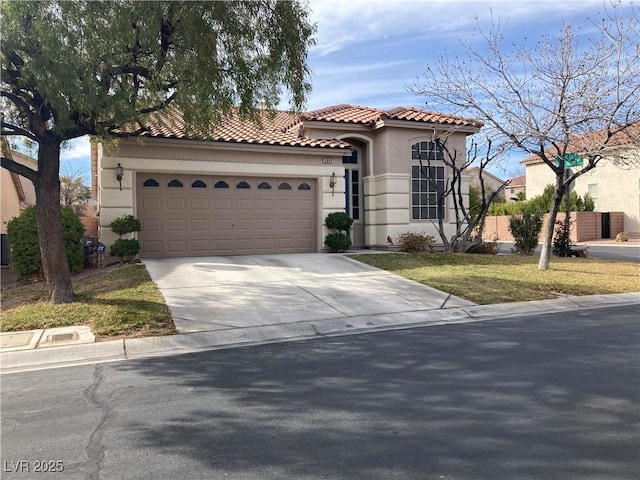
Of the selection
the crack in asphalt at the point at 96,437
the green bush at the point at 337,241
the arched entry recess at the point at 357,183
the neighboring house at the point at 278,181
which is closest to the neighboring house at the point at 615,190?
the neighboring house at the point at 278,181

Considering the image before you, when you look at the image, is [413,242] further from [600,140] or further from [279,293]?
[279,293]

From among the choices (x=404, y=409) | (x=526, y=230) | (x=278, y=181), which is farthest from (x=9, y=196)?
(x=404, y=409)

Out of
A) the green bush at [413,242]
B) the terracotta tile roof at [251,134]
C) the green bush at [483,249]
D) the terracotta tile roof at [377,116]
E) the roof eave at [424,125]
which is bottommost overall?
the green bush at [483,249]

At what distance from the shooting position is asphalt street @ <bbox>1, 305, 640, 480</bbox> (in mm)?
3430

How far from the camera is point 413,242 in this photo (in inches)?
650

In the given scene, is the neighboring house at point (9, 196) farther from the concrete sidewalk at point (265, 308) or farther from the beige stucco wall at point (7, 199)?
the concrete sidewalk at point (265, 308)

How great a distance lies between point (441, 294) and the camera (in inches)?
402

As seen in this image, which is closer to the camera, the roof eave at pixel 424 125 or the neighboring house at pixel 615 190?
the roof eave at pixel 424 125

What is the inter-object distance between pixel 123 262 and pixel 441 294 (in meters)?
8.42

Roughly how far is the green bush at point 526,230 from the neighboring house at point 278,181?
3061 mm

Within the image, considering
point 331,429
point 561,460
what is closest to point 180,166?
point 331,429

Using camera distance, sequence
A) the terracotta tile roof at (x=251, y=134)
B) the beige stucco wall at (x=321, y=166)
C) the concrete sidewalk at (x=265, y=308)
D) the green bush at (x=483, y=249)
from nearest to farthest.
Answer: the concrete sidewalk at (x=265, y=308), the beige stucco wall at (x=321, y=166), the terracotta tile roof at (x=251, y=134), the green bush at (x=483, y=249)

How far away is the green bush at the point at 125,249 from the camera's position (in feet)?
42.0

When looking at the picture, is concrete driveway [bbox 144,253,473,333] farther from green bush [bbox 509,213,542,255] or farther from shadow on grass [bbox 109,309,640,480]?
green bush [bbox 509,213,542,255]
